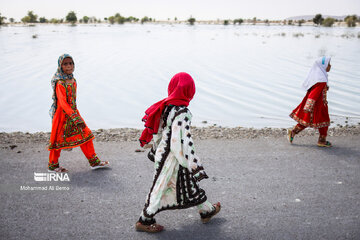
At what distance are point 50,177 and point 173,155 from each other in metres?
2.41

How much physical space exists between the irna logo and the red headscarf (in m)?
2.10

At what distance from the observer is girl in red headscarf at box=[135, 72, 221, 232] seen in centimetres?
307

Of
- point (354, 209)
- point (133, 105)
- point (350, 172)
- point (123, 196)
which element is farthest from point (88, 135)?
point (133, 105)

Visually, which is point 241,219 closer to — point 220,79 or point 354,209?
point 354,209

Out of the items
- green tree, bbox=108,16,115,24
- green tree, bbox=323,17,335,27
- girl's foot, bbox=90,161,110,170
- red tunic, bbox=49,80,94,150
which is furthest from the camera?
green tree, bbox=108,16,115,24

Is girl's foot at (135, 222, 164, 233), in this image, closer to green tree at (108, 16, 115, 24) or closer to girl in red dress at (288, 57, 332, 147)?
girl in red dress at (288, 57, 332, 147)

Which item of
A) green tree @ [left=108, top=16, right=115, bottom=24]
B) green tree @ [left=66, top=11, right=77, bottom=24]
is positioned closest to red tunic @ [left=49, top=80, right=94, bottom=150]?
green tree @ [left=66, top=11, right=77, bottom=24]

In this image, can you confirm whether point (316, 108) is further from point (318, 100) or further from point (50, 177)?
point (50, 177)

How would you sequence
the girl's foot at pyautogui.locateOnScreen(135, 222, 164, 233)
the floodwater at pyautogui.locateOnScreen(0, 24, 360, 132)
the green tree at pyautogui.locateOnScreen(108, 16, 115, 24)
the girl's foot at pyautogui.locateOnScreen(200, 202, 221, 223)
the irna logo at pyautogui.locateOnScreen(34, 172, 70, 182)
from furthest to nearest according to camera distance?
1. the green tree at pyautogui.locateOnScreen(108, 16, 115, 24)
2. the floodwater at pyautogui.locateOnScreen(0, 24, 360, 132)
3. the irna logo at pyautogui.locateOnScreen(34, 172, 70, 182)
4. the girl's foot at pyautogui.locateOnScreen(200, 202, 221, 223)
5. the girl's foot at pyautogui.locateOnScreen(135, 222, 164, 233)

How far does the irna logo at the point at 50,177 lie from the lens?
179 inches

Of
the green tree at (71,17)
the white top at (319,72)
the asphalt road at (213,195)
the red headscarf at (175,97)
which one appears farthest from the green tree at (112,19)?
the red headscarf at (175,97)

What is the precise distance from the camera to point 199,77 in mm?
16125

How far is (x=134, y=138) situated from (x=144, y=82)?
8.67 meters

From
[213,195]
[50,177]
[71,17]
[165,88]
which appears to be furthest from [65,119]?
[71,17]
